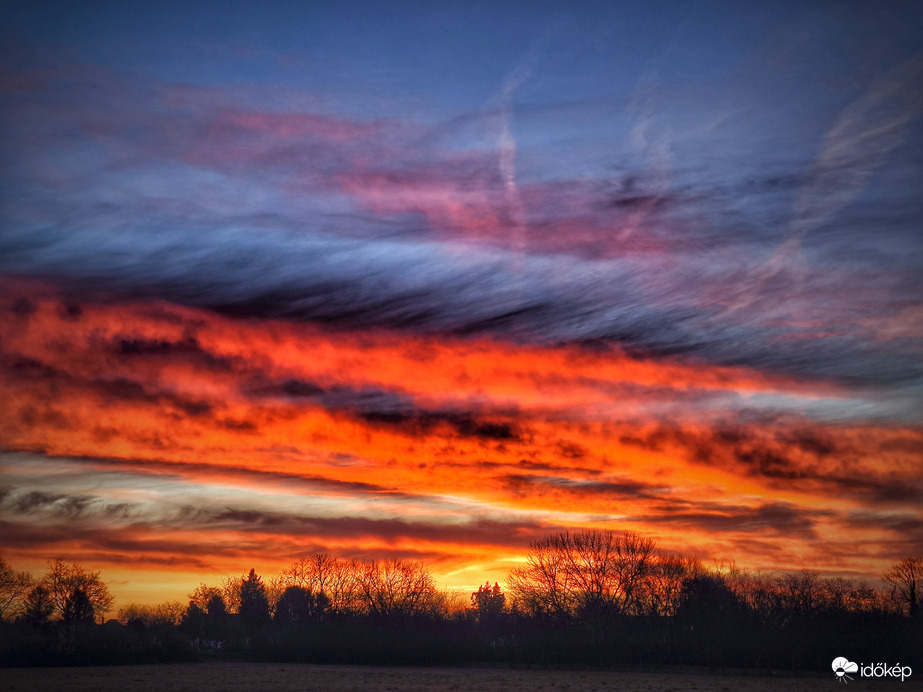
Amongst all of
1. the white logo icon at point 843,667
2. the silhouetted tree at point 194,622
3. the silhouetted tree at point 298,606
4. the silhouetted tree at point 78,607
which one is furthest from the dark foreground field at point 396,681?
the silhouetted tree at point 194,622

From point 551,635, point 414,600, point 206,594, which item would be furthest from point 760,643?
point 206,594

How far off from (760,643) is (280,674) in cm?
4582

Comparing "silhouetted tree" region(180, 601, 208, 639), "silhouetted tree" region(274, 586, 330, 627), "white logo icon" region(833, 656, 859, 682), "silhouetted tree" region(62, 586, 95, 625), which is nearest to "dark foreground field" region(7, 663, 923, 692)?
"white logo icon" region(833, 656, 859, 682)

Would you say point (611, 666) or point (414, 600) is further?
point (414, 600)

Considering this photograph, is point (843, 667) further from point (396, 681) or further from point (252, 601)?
point (252, 601)

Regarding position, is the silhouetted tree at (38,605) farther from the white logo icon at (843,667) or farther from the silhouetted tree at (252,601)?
the white logo icon at (843,667)

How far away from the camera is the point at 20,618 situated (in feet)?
358

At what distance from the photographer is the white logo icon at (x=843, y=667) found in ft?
244

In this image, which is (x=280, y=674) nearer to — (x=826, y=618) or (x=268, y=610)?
(x=826, y=618)

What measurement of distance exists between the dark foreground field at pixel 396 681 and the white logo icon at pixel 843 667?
1.77m

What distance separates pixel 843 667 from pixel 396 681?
4058 cm

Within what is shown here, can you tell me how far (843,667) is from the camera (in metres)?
75.2

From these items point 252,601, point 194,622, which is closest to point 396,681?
point 194,622

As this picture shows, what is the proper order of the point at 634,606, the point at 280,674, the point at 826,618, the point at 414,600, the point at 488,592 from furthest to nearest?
1. the point at 488,592
2. the point at 414,600
3. the point at 634,606
4. the point at 826,618
5. the point at 280,674
